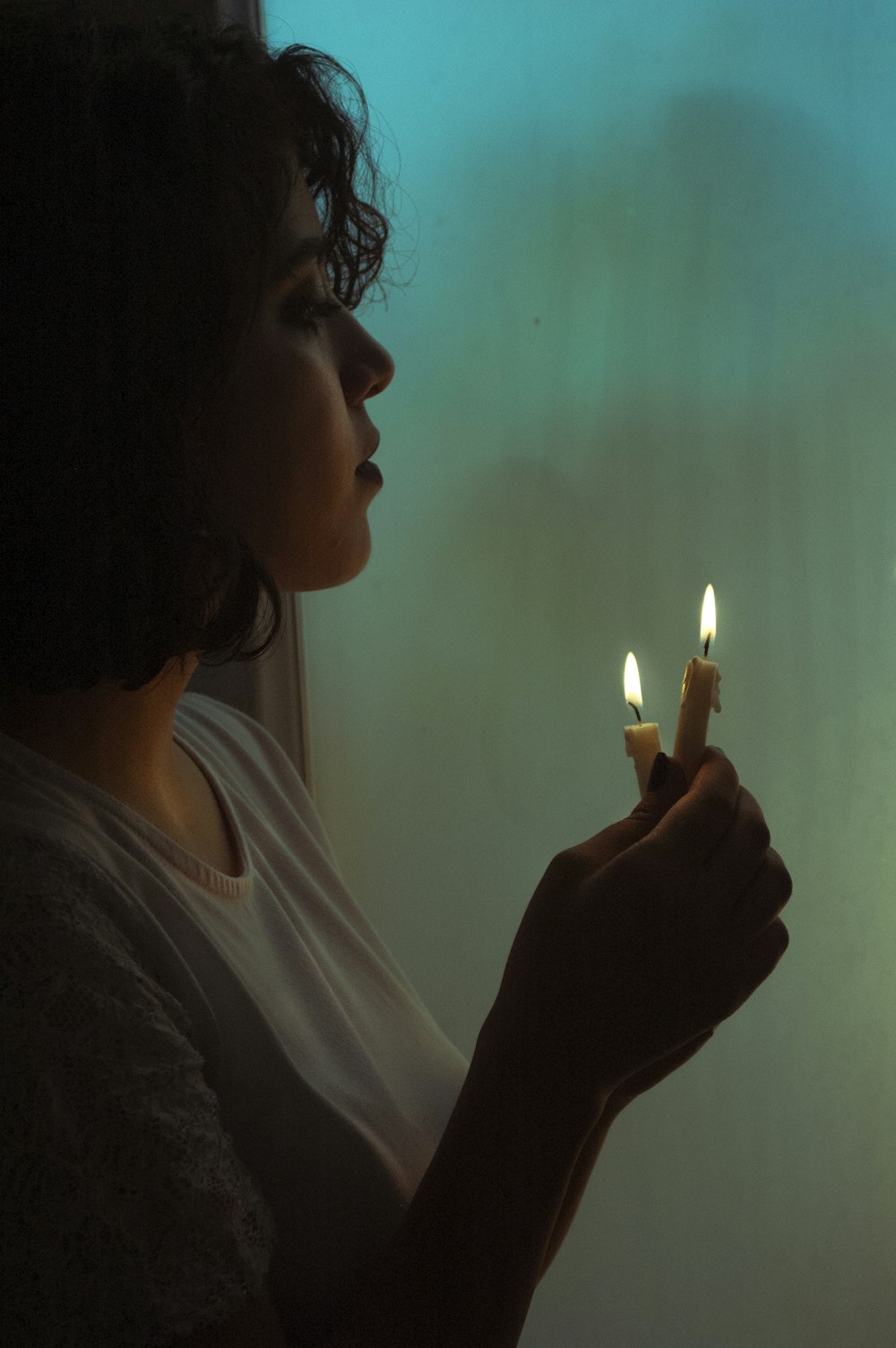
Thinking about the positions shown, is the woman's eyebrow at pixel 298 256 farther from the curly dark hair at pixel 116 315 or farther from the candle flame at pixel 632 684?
the candle flame at pixel 632 684

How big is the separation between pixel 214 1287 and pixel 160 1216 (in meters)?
0.04

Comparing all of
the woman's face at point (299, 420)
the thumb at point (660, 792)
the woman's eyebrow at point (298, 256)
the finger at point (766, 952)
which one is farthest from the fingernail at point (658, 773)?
the woman's eyebrow at point (298, 256)

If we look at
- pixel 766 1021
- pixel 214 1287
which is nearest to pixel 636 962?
pixel 214 1287

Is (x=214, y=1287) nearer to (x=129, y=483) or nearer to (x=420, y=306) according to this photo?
(x=129, y=483)

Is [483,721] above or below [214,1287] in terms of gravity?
above

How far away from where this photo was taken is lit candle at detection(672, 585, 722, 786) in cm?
49

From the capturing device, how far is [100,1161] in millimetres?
446

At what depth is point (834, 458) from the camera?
0.81 m

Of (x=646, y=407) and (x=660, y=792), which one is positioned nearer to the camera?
(x=660, y=792)

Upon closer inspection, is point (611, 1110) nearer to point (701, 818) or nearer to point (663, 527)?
point (701, 818)

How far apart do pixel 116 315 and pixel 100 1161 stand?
0.45 m

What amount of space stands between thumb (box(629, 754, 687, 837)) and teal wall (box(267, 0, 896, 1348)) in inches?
12.0

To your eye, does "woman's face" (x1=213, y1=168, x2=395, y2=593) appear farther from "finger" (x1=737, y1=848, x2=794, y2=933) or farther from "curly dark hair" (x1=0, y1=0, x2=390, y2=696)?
"finger" (x1=737, y1=848, x2=794, y2=933)

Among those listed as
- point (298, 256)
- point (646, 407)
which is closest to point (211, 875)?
point (298, 256)
